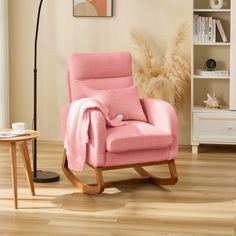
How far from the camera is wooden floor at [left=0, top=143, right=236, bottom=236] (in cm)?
407

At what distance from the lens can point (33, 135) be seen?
4578 mm

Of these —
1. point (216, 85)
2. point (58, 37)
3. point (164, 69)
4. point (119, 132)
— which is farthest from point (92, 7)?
point (119, 132)

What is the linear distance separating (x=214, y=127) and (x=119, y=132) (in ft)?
5.00

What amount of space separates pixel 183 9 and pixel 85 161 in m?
2.08

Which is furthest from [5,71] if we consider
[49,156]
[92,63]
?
[92,63]

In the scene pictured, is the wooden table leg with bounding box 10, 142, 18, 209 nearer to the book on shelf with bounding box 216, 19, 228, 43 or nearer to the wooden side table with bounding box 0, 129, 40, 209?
the wooden side table with bounding box 0, 129, 40, 209

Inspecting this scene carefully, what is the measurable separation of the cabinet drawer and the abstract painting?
1.27 meters

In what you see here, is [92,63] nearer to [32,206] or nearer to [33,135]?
[33,135]

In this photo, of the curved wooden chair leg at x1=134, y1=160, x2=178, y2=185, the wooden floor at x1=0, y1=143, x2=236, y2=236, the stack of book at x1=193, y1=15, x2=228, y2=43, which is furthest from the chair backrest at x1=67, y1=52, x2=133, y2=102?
the stack of book at x1=193, y1=15, x2=228, y2=43

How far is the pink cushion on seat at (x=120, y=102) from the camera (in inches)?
205

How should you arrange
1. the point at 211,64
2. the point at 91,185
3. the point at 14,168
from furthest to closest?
1. the point at 211,64
2. the point at 91,185
3. the point at 14,168

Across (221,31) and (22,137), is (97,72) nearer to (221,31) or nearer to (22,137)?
(22,137)

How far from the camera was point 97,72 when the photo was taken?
211 inches

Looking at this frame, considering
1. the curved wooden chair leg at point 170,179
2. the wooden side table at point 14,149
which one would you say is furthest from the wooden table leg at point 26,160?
the curved wooden chair leg at point 170,179
